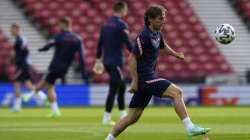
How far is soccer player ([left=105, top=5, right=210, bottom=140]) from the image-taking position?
414 inches

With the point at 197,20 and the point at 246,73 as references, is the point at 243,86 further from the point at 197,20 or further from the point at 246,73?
the point at 197,20

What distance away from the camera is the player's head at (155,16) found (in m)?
10.5

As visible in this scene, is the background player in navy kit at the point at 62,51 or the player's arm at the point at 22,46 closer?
the background player in navy kit at the point at 62,51

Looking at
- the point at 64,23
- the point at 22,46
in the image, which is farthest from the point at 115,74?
the point at 22,46

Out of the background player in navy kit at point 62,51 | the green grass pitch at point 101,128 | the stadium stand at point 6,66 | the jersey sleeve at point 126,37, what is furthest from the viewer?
the stadium stand at point 6,66

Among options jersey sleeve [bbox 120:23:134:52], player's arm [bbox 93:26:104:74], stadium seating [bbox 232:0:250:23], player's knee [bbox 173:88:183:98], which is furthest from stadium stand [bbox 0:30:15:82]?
player's knee [bbox 173:88:183:98]

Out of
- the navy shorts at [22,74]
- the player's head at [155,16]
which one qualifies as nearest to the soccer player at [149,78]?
the player's head at [155,16]

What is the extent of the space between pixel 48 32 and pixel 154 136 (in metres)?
18.8

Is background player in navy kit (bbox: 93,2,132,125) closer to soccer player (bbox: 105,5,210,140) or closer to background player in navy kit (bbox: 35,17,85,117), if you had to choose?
background player in navy kit (bbox: 35,17,85,117)

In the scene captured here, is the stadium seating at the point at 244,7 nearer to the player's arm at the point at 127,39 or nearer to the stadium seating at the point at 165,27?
the stadium seating at the point at 165,27

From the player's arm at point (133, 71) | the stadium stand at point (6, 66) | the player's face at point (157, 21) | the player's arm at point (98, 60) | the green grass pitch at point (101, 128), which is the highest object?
the player's face at point (157, 21)

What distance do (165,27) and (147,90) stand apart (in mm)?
20833

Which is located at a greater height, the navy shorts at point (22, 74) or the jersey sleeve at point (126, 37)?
the jersey sleeve at point (126, 37)

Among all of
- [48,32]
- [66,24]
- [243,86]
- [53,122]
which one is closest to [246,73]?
[243,86]
